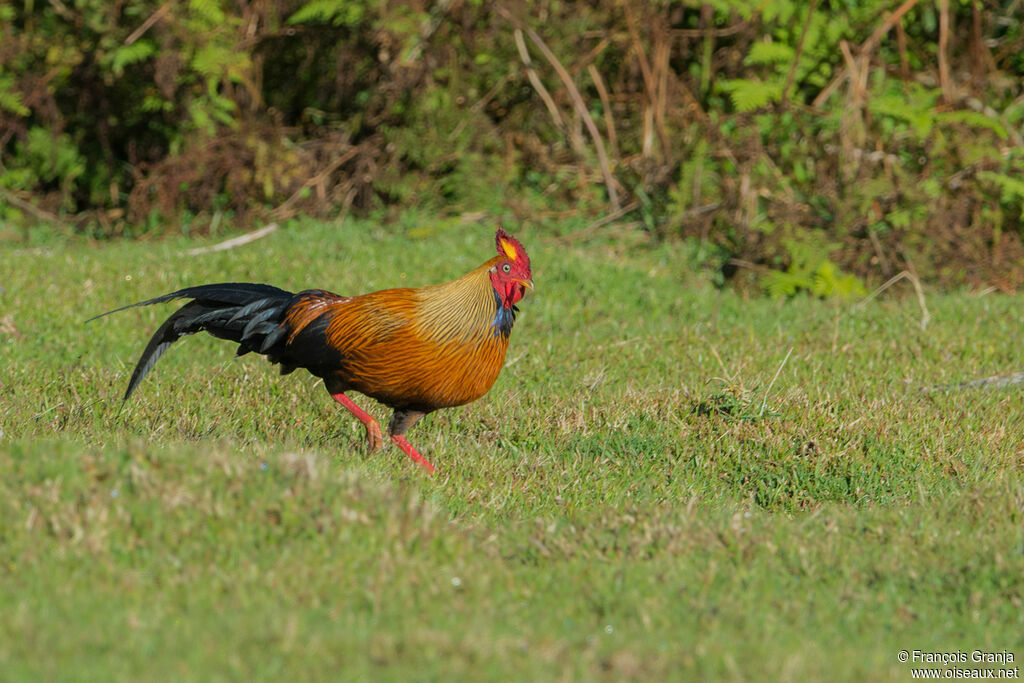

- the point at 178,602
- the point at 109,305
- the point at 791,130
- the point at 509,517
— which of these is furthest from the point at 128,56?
the point at 178,602

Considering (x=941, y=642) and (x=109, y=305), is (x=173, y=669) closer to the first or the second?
(x=941, y=642)

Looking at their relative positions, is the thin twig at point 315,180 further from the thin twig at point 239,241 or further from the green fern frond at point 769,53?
the green fern frond at point 769,53

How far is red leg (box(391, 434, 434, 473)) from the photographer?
5817mm

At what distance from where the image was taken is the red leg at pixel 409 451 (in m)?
5.82

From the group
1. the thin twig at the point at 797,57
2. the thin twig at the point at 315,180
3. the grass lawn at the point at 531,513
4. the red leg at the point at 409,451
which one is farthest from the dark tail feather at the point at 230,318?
the thin twig at the point at 797,57

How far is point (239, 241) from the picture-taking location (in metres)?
11.5

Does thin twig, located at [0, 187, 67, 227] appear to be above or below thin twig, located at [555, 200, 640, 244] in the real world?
above

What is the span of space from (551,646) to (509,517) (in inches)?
68.2

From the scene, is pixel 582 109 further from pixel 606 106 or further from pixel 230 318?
pixel 230 318

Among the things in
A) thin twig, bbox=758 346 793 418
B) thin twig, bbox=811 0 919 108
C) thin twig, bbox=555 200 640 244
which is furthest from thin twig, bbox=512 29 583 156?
thin twig, bbox=758 346 793 418

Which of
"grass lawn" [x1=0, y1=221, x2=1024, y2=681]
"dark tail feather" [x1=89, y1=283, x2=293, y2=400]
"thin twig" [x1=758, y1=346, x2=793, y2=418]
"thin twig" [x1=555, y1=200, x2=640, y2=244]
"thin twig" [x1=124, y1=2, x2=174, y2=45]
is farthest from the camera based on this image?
"thin twig" [x1=124, y1=2, x2=174, y2=45]

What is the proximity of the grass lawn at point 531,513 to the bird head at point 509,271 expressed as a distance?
2.97ft

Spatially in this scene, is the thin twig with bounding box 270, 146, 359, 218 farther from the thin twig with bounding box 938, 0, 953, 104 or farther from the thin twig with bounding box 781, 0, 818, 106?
the thin twig with bounding box 938, 0, 953, 104

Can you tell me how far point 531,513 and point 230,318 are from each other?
205 centimetres
